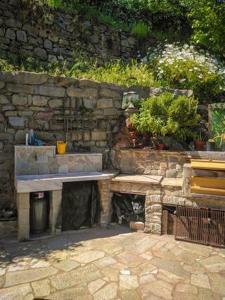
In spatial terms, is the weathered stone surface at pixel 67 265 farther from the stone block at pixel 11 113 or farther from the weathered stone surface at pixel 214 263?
the stone block at pixel 11 113

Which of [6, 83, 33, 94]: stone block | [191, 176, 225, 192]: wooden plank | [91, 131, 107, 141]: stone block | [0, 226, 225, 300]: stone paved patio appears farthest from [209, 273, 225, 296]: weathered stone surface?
[6, 83, 33, 94]: stone block

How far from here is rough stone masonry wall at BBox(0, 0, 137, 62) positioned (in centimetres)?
743

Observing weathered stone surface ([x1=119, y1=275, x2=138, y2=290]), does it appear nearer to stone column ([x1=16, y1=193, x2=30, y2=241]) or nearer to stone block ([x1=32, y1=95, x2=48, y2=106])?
stone column ([x1=16, y1=193, x2=30, y2=241])

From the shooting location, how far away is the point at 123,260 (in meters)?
4.23

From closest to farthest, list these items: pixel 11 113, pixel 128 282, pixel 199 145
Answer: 1. pixel 128 282
2. pixel 11 113
3. pixel 199 145

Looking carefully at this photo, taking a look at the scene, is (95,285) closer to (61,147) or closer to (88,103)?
(61,147)

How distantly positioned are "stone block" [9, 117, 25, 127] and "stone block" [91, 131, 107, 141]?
154 cm

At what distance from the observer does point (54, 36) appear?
8281 mm

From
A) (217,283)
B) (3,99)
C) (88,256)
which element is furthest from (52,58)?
(217,283)

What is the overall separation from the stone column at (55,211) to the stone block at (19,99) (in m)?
1.99

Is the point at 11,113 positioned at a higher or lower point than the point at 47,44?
lower

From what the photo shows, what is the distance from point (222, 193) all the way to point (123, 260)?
1966mm

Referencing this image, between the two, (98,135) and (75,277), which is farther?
(98,135)

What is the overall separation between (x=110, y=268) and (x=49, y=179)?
196 centimetres
